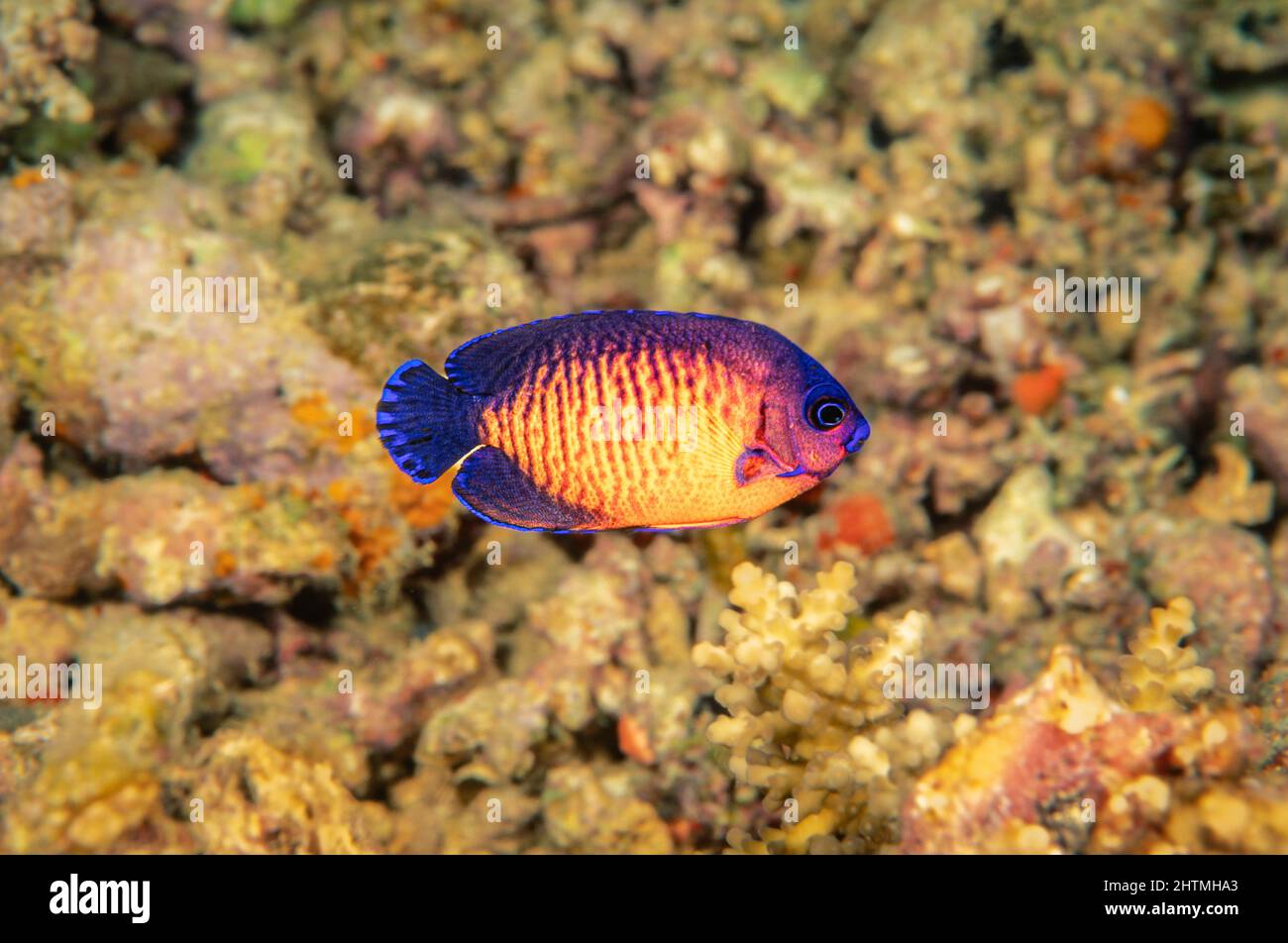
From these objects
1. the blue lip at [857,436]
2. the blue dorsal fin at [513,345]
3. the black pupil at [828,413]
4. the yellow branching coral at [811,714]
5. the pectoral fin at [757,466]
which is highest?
the blue dorsal fin at [513,345]

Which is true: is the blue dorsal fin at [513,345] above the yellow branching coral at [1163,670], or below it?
above

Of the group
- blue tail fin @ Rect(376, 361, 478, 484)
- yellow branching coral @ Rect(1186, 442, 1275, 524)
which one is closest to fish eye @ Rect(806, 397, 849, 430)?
blue tail fin @ Rect(376, 361, 478, 484)

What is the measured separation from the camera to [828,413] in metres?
2.38

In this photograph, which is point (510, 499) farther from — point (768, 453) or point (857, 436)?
point (857, 436)

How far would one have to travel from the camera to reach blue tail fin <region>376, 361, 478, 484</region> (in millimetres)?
2482

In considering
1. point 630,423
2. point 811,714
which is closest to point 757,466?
point 630,423

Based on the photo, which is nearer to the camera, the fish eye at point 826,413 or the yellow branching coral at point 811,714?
the fish eye at point 826,413

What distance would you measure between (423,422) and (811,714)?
196cm

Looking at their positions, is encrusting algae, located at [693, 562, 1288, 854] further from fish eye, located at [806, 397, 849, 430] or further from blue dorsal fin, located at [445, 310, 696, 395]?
blue dorsal fin, located at [445, 310, 696, 395]

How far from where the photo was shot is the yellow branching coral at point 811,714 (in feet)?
9.80

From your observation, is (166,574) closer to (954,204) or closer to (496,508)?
(496,508)

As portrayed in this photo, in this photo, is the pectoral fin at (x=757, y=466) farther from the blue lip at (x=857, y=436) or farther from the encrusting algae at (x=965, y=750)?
the encrusting algae at (x=965, y=750)

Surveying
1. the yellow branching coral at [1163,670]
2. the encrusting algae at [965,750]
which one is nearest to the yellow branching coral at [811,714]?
the encrusting algae at [965,750]
